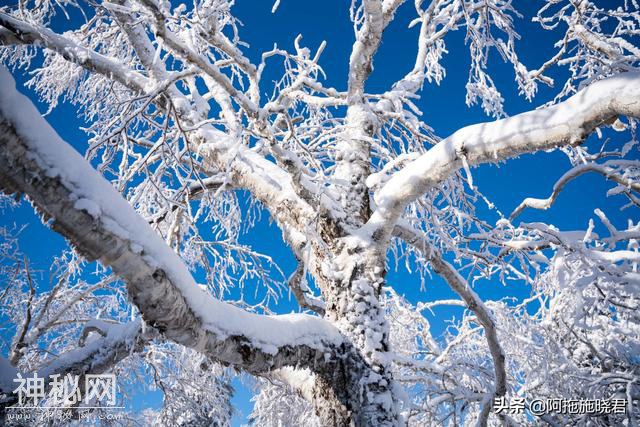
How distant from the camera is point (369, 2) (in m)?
3.31

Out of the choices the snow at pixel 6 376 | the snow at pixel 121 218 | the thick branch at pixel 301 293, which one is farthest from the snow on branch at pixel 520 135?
the snow at pixel 6 376

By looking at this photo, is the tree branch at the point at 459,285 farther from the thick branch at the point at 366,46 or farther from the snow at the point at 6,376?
the snow at the point at 6,376

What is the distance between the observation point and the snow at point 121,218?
1.39 m

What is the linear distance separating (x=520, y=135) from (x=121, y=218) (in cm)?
209

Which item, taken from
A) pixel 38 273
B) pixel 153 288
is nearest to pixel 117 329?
pixel 153 288

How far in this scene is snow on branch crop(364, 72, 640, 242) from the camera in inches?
72.0

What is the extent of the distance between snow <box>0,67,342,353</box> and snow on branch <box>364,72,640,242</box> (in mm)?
1278

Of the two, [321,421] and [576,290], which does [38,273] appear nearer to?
[321,421]

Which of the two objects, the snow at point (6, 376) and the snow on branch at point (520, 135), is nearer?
the snow on branch at point (520, 135)

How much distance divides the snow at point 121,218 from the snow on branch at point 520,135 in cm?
128

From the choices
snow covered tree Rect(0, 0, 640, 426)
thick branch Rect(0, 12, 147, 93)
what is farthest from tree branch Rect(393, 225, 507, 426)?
thick branch Rect(0, 12, 147, 93)

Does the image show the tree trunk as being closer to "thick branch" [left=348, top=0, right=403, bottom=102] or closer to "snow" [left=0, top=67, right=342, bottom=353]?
"snow" [left=0, top=67, right=342, bottom=353]

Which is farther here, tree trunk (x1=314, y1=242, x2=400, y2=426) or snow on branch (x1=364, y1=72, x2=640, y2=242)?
tree trunk (x1=314, y1=242, x2=400, y2=426)

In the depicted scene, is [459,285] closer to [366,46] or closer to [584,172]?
[584,172]
